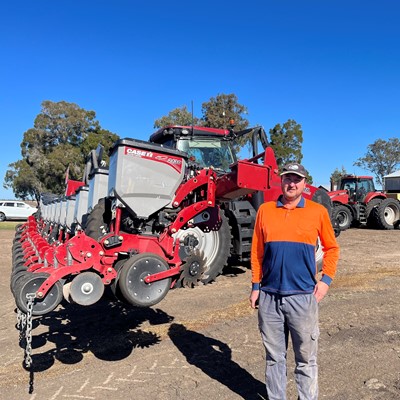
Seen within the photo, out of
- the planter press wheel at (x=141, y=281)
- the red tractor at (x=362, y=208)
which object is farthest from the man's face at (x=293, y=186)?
the red tractor at (x=362, y=208)

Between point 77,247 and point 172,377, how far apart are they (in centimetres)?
136

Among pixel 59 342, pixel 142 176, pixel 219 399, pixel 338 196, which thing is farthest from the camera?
pixel 338 196

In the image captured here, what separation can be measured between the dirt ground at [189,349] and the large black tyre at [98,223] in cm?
111

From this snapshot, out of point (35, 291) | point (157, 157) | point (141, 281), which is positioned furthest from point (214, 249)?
point (35, 291)

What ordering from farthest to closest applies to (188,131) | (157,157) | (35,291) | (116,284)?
1. (188,131)
2. (157,157)
3. (116,284)
4. (35,291)

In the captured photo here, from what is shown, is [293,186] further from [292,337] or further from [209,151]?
[209,151]

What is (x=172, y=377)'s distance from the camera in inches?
133

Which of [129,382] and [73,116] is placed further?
[73,116]

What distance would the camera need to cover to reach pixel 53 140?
34656mm

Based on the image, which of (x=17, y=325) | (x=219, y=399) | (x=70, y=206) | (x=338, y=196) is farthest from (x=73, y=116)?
(x=219, y=399)

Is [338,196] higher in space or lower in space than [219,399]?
higher

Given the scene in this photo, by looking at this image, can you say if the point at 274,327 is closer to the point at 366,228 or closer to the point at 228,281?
the point at 228,281

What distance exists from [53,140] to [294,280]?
35.0 m

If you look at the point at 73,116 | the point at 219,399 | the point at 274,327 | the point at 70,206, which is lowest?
the point at 219,399
